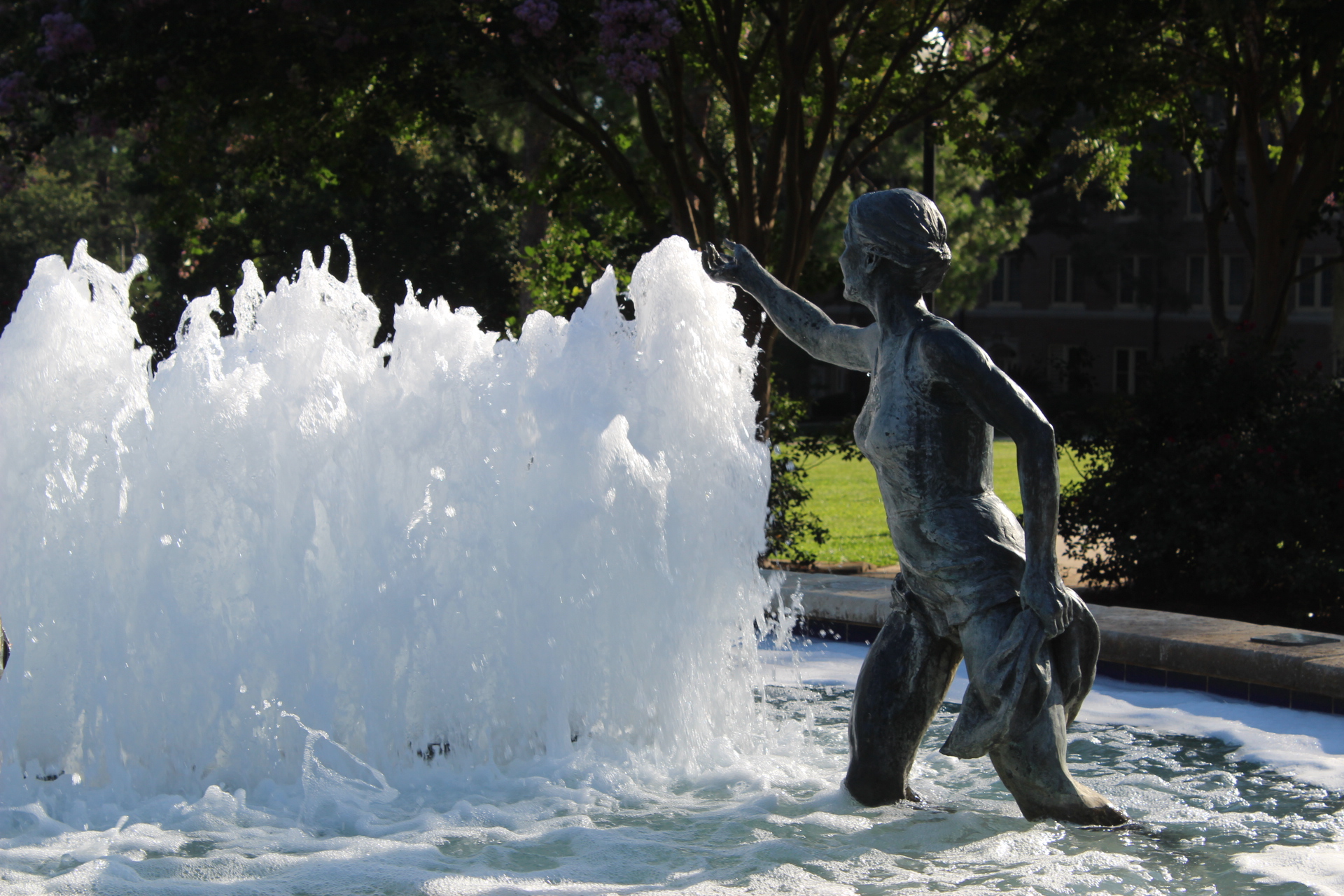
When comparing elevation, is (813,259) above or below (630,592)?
above

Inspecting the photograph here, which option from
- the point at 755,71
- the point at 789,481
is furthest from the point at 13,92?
the point at 789,481

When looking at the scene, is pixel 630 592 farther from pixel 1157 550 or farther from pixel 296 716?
pixel 1157 550

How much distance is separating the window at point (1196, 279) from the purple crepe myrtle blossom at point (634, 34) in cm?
3948

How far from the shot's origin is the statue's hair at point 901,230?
12.1ft

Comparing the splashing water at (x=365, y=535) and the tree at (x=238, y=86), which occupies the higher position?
the tree at (x=238, y=86)

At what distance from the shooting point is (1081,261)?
42438 millimetres

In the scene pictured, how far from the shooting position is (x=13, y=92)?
9.80 m

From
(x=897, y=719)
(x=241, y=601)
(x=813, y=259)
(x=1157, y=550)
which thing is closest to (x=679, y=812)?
(x=897, y=719)

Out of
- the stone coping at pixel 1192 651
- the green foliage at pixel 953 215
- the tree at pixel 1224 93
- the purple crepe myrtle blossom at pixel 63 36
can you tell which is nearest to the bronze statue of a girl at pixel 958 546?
the stone coping at pixel 1192 651

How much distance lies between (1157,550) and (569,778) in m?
4.90

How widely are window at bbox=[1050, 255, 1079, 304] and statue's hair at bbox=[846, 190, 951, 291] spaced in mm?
45254

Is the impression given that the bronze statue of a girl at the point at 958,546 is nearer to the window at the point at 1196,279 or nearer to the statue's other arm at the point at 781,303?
the statue's other arm at the point at 781,303

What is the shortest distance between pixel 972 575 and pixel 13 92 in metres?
8.74

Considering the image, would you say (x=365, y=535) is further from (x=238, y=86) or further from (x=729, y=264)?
(x=238, y=86)
